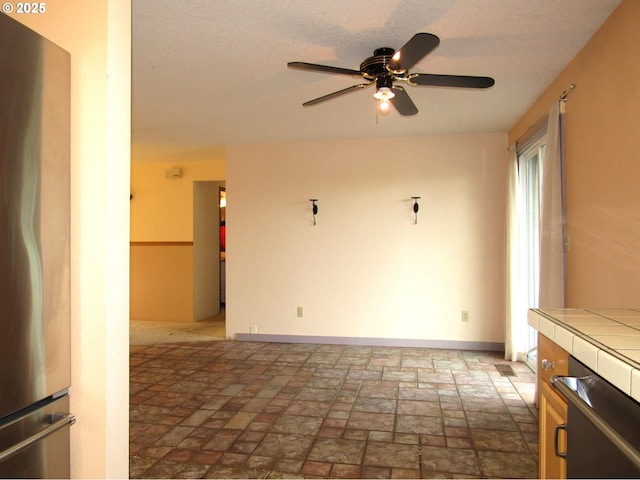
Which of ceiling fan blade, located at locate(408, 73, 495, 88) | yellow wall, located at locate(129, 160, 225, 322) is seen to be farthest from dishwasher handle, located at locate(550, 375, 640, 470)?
yellow wall, located at locate(129, 160, 225, 322)

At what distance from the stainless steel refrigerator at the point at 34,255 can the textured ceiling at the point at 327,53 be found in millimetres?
1195

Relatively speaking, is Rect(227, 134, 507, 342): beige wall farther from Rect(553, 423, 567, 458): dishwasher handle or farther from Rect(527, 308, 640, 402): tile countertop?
Rect(553, 423, 567, 458): dishwasher handle

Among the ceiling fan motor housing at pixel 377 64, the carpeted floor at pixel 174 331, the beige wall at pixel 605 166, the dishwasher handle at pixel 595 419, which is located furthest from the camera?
Answer: the carpeted floor at pixel 174 331

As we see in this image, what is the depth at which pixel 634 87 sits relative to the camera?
1.91 metres

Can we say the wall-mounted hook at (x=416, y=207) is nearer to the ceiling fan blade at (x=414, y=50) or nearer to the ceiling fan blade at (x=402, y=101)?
the ceiling fan blade at (x=402, y=101)

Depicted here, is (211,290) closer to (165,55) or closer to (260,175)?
(260,175)

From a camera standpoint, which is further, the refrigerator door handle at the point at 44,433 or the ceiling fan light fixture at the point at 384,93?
the ceiling fan light fixture at the point at 384,93

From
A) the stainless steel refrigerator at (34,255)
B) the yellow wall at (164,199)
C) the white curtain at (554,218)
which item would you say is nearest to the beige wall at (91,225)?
the stainless steel refrigerator at (34,255)

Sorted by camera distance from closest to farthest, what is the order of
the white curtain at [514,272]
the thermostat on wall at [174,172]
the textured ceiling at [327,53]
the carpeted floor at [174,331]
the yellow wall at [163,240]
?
1. the textured ceiling at [327,53]
2. the white curtain at [514,272]
3. the carpeted floor at [174,331]
4. the thermostat on wall at [174,172]
5. the yellow wall at [163,240]

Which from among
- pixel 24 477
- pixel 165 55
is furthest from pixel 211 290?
pixel 24 477

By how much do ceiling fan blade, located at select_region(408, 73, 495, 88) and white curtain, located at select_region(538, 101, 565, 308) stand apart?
2.87ft

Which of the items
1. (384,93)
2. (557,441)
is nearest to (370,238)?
(384,93)

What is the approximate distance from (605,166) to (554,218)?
0.57 meters

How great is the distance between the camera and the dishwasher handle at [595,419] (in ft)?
2.72
